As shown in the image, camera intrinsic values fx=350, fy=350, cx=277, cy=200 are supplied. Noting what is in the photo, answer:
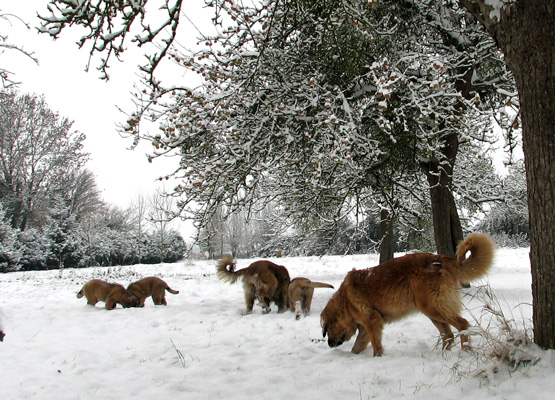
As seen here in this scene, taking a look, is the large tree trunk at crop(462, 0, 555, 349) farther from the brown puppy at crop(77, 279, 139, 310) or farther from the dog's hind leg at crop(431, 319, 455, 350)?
the brown puppy at crop(77, 279, 139, 310)

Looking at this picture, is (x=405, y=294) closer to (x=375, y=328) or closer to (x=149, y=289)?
(x=375, y=328)

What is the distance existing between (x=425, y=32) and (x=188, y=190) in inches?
258

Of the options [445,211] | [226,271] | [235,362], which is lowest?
[235,362]

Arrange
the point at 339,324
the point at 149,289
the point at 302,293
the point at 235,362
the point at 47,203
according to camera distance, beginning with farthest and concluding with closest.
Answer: the point at 47,203, the point at 149,289, the point at 302,293, the point at 339,324, the point at 235,362

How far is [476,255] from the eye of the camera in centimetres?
363

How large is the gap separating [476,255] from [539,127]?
4.60 ft

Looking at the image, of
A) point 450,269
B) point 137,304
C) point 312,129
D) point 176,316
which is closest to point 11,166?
point 137,304

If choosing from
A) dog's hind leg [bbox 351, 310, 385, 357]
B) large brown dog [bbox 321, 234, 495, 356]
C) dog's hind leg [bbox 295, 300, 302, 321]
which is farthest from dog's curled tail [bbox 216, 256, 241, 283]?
dog's hind leg [bbox 351, 310, 385, 357]

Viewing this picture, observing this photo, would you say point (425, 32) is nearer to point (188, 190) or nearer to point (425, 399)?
point (188, 190)

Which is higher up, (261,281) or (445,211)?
(445,211)

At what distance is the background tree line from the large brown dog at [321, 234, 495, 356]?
19.9m

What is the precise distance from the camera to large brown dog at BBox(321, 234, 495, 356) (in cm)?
363

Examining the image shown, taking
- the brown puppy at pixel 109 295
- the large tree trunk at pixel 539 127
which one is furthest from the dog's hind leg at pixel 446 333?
the brown puppy at pixel 109 295

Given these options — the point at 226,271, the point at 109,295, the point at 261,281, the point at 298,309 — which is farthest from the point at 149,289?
the point at 298,309
